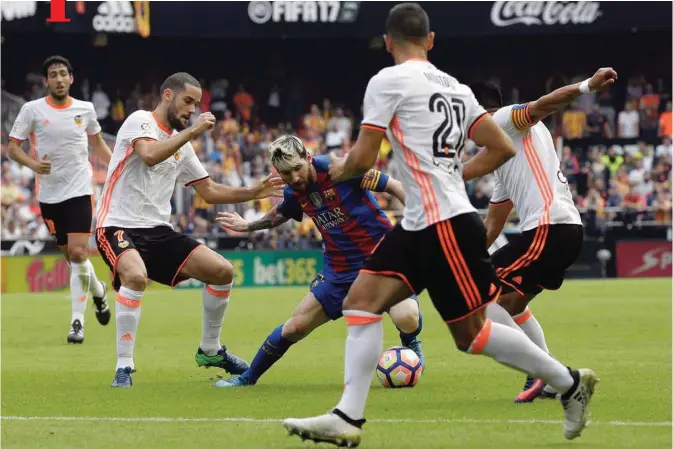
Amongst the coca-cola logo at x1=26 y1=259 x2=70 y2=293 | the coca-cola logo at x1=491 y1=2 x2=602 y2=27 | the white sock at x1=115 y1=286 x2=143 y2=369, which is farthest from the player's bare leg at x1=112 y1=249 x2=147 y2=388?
Result: the coca-cola logo at x1=491 y1=2 x2=602 y2=27

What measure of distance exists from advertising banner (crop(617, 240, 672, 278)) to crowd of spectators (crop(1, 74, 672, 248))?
70 centimetres

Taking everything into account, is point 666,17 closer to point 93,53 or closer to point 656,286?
point 656,286

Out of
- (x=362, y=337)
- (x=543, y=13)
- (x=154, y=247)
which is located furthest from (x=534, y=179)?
(x=543, y=13)

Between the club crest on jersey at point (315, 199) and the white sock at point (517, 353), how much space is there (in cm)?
248

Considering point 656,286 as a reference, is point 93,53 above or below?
above

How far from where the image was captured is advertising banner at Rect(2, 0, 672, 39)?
3244 centimetres

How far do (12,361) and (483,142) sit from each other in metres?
6.29

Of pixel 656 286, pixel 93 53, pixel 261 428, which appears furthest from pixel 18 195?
pixel 261 428

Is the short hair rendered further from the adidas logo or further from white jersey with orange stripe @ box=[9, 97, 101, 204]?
the adidas logo

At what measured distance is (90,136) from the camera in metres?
13.6

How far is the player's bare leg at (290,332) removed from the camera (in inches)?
367

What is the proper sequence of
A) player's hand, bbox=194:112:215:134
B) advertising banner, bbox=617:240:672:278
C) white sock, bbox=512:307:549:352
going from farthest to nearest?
advertising banner, bbox=617:240:672:278, player's hand, bbox=194:112:215:134, white sock, bbox=512:307:549:352

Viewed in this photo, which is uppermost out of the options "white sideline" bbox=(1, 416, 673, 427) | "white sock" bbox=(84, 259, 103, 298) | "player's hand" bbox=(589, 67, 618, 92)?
"player's hand" bbox=(589, 67, 618, 92)

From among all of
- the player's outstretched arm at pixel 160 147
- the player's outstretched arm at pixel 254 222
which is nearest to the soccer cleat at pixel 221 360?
the player's outstretched arm at pixel 254 222
